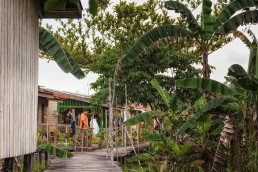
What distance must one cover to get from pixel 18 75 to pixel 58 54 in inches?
105

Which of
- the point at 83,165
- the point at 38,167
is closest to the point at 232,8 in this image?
the point at 83,165

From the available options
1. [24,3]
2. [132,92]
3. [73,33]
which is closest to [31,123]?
[24,3]

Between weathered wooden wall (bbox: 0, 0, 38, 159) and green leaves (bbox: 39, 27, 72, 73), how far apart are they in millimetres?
1023

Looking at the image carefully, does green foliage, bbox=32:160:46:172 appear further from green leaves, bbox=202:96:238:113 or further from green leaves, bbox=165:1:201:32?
green leaves, bbox=202:96:238:113

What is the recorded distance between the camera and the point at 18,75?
7.38 metres

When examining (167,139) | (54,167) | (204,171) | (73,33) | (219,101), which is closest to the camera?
(219,101)

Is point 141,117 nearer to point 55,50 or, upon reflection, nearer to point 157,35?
point 157,35

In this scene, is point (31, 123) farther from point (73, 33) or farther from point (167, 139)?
point (73, 33)

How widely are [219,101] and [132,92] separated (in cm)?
1240

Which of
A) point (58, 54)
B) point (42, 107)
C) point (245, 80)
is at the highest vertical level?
point (42, 107)

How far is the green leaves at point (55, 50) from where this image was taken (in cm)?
994

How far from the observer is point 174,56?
22.5 meters

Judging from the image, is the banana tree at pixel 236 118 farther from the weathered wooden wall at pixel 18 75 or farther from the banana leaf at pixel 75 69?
the weathered wooden wall at pixel 18 75

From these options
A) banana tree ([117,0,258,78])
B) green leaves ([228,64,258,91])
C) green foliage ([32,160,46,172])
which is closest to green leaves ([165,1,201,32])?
banana tree ([117,0,258,78])
